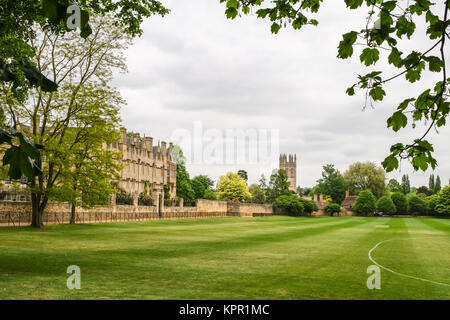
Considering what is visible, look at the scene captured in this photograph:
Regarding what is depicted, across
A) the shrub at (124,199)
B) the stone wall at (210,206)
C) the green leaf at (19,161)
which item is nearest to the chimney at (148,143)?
the stone wall at (210,206)

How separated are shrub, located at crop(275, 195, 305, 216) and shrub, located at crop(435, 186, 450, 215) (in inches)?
1340

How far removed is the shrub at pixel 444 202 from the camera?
339 ft

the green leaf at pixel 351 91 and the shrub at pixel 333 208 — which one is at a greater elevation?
the green leaf at pixel 351 91

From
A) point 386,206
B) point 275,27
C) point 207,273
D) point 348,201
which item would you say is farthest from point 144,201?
point 348,201

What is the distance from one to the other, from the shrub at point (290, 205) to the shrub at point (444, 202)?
34.0 metres

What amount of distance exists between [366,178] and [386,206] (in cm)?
2028

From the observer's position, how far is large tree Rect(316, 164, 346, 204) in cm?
13612

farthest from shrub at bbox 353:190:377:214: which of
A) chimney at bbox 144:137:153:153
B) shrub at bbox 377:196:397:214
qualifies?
chimney at bbox 144:137:153:153

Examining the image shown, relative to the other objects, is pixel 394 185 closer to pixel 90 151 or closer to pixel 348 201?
pixel 348 201

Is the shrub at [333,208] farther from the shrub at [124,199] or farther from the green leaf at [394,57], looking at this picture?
the green leaf at [394,57]

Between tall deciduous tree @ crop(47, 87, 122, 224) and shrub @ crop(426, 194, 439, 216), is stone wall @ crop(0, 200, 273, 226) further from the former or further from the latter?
A: shrub @ crop(426, 194, 439, 216)

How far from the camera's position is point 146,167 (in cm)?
7700

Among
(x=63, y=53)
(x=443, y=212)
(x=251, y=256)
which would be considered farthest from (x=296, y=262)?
(x=443, y=212)

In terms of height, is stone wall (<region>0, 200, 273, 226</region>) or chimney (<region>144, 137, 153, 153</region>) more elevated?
chimney (<region>144, 137, 153, 153</region>)
